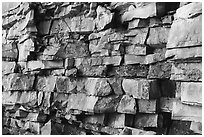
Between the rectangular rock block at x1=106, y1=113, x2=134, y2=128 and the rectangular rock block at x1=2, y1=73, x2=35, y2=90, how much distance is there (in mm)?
2185

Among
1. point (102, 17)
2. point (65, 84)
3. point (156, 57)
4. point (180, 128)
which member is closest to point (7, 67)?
point (65, 84)

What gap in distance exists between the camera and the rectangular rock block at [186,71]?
14.4 feet

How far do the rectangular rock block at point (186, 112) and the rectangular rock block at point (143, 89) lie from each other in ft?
1.47

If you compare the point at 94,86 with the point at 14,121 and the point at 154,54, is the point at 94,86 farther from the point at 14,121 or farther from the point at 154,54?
the point at 14,121

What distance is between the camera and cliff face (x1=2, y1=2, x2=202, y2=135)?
4559 mm

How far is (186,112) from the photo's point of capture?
14.9ft

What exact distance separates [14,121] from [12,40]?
202cm

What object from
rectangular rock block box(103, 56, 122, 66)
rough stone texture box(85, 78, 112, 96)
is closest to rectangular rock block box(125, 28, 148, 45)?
rectangular rock block box(103, 56, 122, 66)

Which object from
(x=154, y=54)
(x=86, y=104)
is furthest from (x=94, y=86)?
(x=154, y=54)

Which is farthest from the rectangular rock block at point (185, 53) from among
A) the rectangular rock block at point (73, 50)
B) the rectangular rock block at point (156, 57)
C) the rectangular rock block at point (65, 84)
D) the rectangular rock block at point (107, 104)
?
the rectangular rock block at point (65, 84)

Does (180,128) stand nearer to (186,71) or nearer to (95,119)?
(186,71)

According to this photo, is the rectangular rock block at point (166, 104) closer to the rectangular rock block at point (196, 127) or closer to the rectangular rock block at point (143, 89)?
the rectangular rock block at point (143, 89)

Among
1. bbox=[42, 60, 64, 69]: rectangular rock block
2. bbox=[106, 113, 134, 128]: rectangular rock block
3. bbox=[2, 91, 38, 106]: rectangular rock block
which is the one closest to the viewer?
bbox=[106, 113, 134, 128]: rectangular rock block

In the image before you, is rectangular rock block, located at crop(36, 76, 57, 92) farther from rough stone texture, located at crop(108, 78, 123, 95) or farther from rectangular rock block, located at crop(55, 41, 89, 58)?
rough stone texture, located at crop(108, 78, 123, 95)
